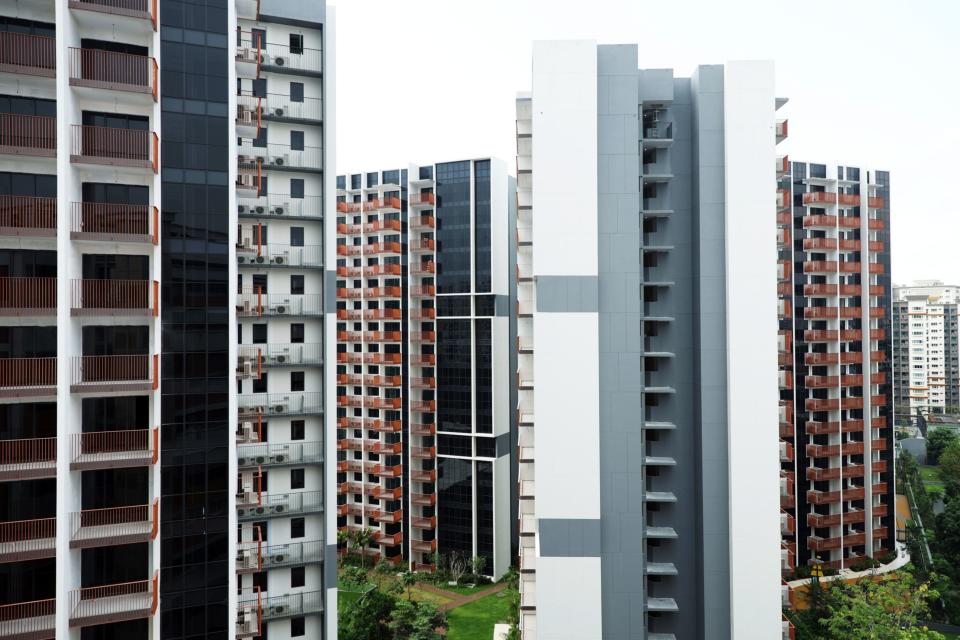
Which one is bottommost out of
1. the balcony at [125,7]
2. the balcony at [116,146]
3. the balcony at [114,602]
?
the balcony at [114,602]

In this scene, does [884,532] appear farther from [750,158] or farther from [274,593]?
[274,593]

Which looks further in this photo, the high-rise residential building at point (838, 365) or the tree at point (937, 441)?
the tree at point (937, 441)

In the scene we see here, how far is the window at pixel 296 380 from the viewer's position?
2150 centimetres

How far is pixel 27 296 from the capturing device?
47.3 feet

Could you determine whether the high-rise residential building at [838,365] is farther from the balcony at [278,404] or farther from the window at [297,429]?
the window at [297,429]

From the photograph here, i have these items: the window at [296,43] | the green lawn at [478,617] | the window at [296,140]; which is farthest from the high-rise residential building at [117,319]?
the green lawn at [478,617]

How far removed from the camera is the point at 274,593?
2052 cm

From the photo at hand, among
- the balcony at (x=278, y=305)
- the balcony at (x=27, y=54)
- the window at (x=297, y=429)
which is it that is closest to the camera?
the balcony at (x=27, y=54)

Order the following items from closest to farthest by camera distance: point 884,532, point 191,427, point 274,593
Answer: point 191,427, point 274,593, point 884,532

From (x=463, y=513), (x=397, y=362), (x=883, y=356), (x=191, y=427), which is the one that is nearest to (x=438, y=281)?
(x=397, y=362)

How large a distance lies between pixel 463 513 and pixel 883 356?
2893 cm

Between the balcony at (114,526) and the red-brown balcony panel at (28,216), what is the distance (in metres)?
7.32

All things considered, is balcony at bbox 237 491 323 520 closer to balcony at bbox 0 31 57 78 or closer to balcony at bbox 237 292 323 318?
balcony at bbox 237 292 323 318

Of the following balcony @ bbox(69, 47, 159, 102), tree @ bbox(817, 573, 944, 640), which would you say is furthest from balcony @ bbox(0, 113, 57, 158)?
A: tree @ bbox(817, 573, 944, 640)
